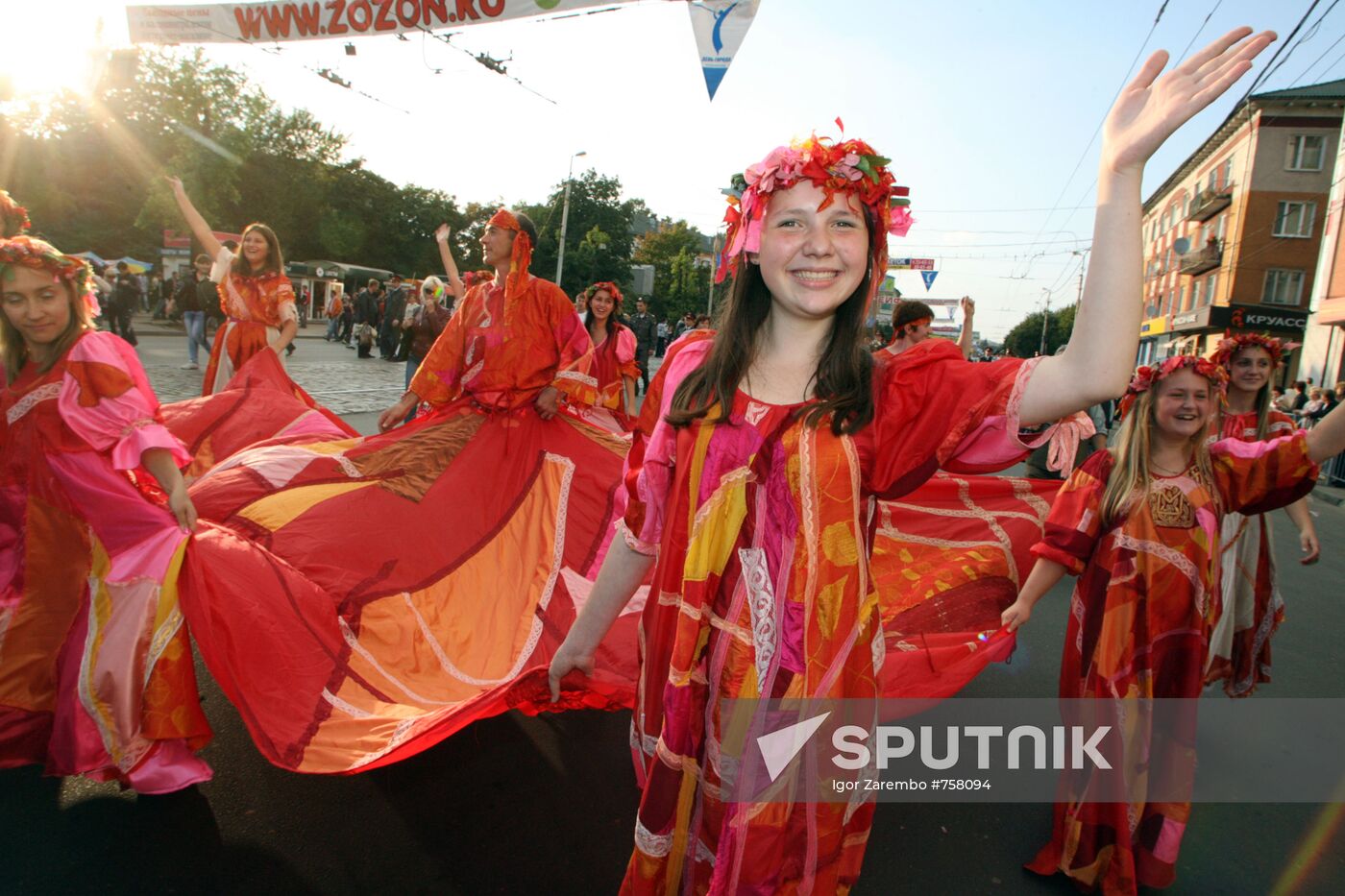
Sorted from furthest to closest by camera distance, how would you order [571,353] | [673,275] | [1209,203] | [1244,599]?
[673,275]
[1209,203]
[571,353]
[1244,599]

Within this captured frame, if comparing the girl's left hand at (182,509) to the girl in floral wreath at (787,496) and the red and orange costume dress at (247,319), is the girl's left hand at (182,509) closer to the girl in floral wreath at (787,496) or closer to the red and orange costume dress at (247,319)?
the girl in floral wreath at (787,496)

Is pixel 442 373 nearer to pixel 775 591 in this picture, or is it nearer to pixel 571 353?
pixel 571 353

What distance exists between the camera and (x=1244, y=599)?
3846 millimetres

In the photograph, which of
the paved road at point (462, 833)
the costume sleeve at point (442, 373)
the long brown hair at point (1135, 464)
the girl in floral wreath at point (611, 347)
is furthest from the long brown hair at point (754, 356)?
the girl in floral wreath at point (611, 347)

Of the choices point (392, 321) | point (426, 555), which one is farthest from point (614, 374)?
point (392, 321)

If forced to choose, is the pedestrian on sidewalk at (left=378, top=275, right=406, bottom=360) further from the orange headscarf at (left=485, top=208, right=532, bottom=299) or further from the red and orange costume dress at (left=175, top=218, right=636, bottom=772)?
the red and orange costume dress at (left=175, top=218, right=636, bottom=772)

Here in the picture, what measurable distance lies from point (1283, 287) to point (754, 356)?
4471 cm

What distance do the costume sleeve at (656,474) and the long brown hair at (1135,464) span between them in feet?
6.02

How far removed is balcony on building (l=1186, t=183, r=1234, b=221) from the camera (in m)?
37.5

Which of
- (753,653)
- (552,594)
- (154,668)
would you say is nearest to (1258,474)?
(753,653)

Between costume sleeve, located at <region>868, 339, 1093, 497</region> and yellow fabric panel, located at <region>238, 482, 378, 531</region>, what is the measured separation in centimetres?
275

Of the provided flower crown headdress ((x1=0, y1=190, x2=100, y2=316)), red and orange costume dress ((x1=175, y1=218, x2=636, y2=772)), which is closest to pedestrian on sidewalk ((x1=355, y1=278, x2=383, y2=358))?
red and orange costume dress ((x1=175, y1=218, x2=636, y2=772))

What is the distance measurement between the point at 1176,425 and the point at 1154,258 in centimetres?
6273

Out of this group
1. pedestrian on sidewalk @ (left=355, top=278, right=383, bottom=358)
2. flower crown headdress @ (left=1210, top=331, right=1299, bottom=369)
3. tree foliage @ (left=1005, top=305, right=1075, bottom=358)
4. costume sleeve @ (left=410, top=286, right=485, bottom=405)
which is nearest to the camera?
flower crown headdress @ (left=1210, top=331, right=1299, bottom=369)
